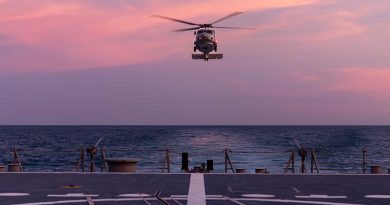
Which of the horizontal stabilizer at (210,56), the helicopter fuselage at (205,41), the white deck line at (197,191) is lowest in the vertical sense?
the white deck line at (197,191)

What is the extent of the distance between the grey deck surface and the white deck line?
172 millimetres

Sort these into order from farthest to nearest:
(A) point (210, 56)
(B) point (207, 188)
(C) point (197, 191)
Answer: (A) point (210, 56) → (B) point (207, 188) → (C) point (197, 191)

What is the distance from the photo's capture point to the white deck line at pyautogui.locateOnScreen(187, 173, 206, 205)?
17797 mm

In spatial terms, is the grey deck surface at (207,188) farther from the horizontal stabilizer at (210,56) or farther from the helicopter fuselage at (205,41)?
the helicopter fuselage at (205,41)

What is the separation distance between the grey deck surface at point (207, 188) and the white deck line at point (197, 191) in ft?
0.56

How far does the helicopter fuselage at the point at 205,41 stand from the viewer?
44906mm

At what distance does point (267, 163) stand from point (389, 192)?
256 feet

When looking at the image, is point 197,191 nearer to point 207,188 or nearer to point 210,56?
point 207,188

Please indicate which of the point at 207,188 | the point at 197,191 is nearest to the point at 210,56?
the point at 207,188

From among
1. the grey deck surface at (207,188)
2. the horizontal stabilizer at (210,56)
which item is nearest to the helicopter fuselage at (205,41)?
the horizontal stabilizer at (210,56)

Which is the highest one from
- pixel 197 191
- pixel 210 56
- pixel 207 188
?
pixel 210 56

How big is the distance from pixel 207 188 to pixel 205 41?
974 inches

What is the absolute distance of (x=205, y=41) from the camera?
4500 cm

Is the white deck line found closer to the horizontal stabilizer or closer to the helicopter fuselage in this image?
the horizontal stabilizer
